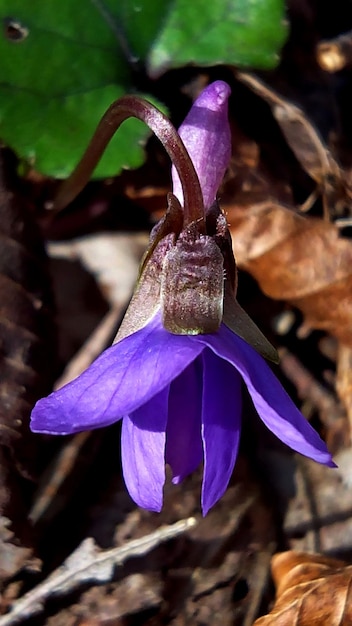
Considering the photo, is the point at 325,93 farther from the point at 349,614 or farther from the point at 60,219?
the point at 349,614

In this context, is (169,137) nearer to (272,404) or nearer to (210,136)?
(210,136)

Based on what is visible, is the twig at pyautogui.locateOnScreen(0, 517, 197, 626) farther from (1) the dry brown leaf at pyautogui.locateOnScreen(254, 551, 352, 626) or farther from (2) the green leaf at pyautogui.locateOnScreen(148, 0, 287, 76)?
(2) the green leaf at pyautogui.locateOnScreen(148, 0, 287, 76)

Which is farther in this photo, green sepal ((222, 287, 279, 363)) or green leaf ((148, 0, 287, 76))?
green leaf ((148, 0, 287, 76))

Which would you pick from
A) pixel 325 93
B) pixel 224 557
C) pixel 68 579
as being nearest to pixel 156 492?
pixel 68 579

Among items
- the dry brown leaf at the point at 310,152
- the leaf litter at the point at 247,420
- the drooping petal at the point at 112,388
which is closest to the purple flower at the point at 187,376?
the drooping petal at the point at 112,388

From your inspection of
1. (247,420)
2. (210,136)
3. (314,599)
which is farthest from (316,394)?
(210,136)

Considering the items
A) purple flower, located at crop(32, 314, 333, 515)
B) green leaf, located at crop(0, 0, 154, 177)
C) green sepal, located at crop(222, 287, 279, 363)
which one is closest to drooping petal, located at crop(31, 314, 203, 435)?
purple flower, located at crop(32, 314, 333, 515)
